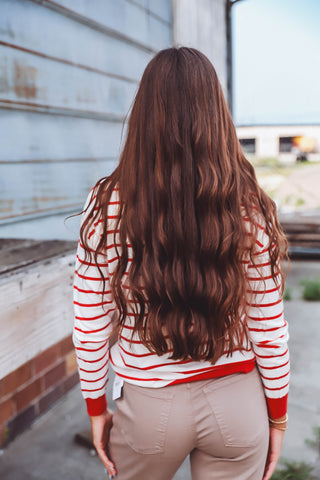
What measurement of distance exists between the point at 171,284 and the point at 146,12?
247cm

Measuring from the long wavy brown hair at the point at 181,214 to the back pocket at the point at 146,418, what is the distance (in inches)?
4.3

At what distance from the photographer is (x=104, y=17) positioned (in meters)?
2.48

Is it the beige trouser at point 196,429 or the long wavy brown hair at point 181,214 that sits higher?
the long wavy brown hair at point 181,214

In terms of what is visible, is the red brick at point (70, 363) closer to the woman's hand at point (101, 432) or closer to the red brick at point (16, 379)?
the red brick at point (16, 379)

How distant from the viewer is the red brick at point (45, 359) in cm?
239

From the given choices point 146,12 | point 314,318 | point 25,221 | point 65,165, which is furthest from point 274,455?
point 314,318

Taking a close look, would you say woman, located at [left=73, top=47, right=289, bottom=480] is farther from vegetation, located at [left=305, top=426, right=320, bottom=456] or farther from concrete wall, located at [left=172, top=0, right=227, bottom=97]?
concrete wall, located at [left=172, top=0, right=227, bottom=97]

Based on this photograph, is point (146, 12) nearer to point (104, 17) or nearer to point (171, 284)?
point (104, 17)

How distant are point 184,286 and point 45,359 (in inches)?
69.2

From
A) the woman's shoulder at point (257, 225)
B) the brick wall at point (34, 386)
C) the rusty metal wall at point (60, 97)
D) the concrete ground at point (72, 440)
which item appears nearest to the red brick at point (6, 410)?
the brick wall at point (34, 386)

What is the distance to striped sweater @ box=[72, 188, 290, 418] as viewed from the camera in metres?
1.01

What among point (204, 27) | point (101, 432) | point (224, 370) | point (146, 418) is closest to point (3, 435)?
point (101, 432)

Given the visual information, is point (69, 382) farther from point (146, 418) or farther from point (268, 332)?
point (268, 332)

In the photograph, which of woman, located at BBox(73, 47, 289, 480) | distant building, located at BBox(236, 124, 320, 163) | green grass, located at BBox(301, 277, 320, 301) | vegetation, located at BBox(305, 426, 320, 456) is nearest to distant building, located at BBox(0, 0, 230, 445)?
woman, located at BBox(73, 47, 289, 480)
